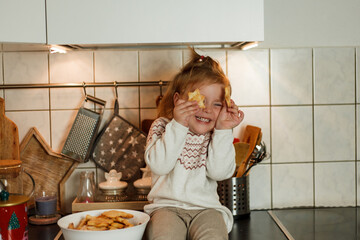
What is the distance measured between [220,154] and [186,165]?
0.11 meters

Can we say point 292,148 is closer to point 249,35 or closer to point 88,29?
point 249,35

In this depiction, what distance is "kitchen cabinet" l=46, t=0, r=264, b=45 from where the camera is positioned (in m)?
1.22

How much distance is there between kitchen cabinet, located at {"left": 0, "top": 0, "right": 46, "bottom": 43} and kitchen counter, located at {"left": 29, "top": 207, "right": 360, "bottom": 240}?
60cm

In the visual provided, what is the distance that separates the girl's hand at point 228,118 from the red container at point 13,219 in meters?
0.62

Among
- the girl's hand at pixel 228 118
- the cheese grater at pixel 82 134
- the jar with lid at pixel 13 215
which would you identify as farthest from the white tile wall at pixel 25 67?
the girl's hand at pixel 228 118

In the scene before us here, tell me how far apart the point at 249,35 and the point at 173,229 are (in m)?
0.60

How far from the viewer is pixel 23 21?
1.22 m

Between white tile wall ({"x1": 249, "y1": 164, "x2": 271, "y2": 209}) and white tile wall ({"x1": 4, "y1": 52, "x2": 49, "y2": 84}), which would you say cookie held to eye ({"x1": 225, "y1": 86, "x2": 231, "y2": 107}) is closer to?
white tile wall ({"x1": 249, "y1": 164, "x2": 271, "y2": 209})

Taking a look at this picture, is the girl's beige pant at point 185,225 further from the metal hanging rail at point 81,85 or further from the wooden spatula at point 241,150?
the metal hanging rail at point 81,85

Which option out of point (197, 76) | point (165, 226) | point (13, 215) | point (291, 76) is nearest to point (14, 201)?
point (13, 215)

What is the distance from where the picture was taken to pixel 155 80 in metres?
1.55

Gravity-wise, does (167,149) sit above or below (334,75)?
below

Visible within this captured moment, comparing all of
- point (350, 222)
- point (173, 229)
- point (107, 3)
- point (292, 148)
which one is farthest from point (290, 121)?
point (107, 3)

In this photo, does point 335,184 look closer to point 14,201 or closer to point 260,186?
point 260,186
